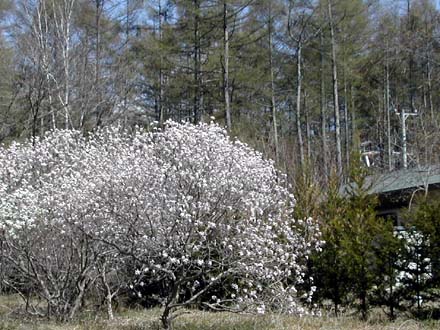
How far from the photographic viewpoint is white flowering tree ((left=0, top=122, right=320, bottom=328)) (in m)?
6.85

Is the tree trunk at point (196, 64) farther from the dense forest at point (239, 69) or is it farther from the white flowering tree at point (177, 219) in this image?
the white flowering tree at point (177, 219)

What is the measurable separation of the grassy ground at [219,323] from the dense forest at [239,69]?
7.79 meters

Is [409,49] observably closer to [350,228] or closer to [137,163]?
[350,228]

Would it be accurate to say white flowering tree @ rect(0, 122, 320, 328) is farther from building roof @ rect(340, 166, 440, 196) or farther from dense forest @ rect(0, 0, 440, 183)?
building roof @ rect(340, 166, 440, 196)

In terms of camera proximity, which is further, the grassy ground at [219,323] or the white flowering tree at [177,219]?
the grassy ground at [219,323]

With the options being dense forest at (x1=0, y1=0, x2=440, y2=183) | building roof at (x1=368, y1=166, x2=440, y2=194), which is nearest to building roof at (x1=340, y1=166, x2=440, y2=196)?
building roof at (x1=368, y1=166, x2=440, y2=194)

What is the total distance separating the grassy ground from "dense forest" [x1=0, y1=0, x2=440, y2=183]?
25.5 ft

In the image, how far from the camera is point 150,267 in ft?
22.7

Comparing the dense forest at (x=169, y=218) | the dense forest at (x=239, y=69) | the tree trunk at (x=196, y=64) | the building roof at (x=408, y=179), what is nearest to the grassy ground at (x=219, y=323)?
the dense forest at (x=169, y=218)

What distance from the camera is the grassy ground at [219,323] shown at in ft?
24.0

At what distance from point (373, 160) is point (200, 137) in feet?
49.3

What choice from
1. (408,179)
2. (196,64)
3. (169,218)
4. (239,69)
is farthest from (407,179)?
(169,218)

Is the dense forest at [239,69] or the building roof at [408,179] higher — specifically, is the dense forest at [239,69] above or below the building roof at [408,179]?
above

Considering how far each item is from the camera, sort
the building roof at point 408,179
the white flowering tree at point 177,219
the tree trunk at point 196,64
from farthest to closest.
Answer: the tree trunk at point 196,64, the building roof at point 408,179, the white flowering tree at point 177,219
